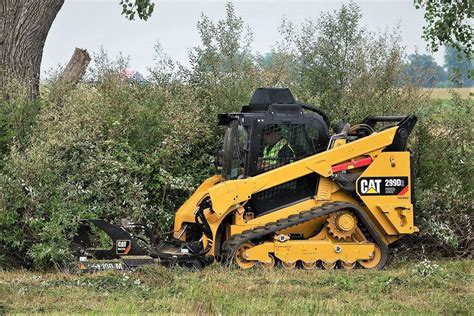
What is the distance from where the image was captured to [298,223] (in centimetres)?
1099

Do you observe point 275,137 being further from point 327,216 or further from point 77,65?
point 77,65

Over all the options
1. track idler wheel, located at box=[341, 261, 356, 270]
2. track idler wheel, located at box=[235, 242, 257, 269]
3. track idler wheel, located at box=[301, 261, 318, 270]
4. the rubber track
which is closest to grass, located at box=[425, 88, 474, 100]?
the rubber track

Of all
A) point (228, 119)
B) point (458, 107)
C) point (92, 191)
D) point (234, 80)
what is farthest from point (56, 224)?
point (458, 107)

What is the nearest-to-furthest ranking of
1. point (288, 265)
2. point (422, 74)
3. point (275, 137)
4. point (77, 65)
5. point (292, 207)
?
point (288, 265), point (292, 207), point (275, 137), point (77, 65), point (422, 74)

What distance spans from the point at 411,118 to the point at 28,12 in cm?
668

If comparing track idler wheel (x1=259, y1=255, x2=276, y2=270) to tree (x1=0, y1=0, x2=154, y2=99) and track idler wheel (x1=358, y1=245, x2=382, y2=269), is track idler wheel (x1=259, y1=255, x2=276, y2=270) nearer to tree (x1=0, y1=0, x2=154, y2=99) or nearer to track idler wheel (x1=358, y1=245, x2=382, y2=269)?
track idler wheel (x1=358, y1=245, x2=382, y2=269)

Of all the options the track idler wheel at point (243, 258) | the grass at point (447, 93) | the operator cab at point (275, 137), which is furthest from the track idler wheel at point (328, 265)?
the grass at point (447, 93)

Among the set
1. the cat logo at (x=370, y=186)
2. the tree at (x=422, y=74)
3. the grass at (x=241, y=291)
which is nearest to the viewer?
the grass at (x=241, y=291)

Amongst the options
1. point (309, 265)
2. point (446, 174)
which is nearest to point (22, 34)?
Result: point (309, 265)

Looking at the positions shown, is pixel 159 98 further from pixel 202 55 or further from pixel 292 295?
pixel 292 295

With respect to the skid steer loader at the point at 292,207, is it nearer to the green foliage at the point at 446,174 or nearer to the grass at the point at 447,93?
the green foliage at the point at 446,174

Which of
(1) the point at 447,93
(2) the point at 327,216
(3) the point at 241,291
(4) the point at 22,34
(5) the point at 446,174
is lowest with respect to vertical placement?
(3) the point at 241,291

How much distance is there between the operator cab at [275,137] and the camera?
37.4 ft

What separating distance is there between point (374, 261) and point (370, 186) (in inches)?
39.5
